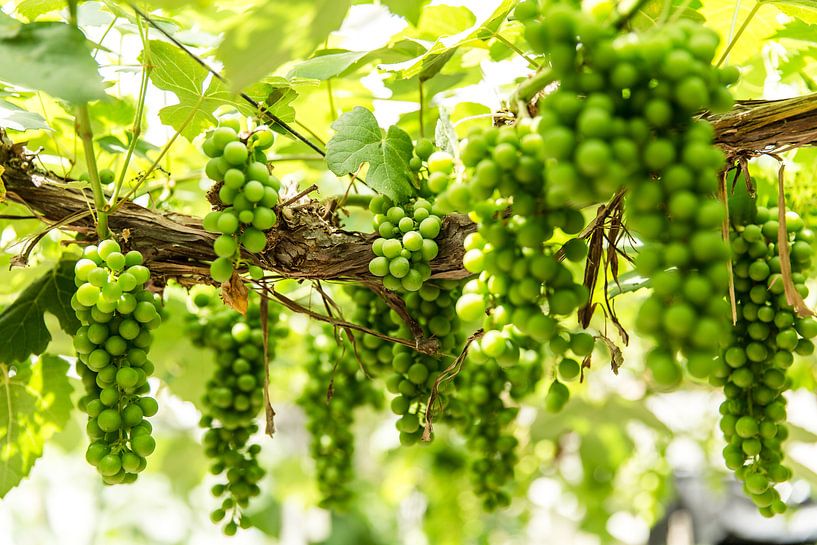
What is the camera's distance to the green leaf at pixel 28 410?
3.32 ft

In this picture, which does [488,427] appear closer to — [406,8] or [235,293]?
[235,293]

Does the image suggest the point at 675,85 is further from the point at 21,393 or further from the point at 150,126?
the point at 150,126

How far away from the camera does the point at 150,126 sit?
138cm

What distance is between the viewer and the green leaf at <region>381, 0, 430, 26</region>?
2.25ft

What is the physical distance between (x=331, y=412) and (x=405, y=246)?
1.88 ft

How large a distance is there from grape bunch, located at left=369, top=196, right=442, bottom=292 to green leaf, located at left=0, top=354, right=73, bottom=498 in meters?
0.55

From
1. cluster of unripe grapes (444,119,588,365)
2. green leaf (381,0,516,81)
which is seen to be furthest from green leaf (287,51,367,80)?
cluster of unripe grapes (444,119,588,365)

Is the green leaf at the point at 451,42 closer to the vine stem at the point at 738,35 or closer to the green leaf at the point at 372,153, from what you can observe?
the green leaf at the point at 372,153

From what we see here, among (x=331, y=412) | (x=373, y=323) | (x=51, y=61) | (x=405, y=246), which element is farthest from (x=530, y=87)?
(x=331, y=412)

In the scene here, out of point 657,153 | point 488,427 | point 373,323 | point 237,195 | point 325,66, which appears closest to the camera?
point 657,153

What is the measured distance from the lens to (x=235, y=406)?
107 centimetres

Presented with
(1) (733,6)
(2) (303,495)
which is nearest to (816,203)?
(1) (733,6)

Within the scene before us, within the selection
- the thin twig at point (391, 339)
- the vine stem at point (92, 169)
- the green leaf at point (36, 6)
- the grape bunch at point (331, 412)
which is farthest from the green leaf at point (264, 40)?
the grape bunch at point (331, 412)

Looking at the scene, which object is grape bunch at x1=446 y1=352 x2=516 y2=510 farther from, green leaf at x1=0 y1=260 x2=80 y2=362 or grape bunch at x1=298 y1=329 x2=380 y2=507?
green leaf at x1=0 y1=260 x2=80 y2=362
